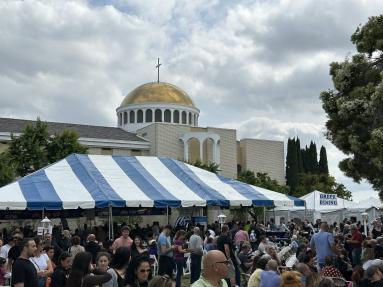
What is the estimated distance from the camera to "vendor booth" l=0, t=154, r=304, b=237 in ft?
54.3

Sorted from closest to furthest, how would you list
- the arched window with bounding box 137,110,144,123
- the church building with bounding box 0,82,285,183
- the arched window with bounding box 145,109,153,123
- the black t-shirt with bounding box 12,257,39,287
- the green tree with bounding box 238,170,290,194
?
the black t-shirt with bounding box 12,257,39,287, the green tree with bounding box 238,170,290,194, the church building with bounding box 0,82,285,183, the arched window with bounding box 145,109,153,123, the arched window with bounding box 137,110,144,123

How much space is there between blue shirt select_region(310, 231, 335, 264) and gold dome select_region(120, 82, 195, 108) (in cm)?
5674

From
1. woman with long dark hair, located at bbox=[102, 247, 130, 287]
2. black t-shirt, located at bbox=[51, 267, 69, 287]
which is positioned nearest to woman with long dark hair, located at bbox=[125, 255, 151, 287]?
woman with long dark hair, located at bbox=[102, 247, 130, 287]

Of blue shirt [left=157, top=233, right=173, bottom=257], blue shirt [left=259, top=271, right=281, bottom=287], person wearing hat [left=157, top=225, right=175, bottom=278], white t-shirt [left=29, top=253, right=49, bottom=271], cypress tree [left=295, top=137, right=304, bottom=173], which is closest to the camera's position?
blue shirt [left=259, top=271, right=281, bottom=287]

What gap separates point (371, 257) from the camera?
9469 millimetres

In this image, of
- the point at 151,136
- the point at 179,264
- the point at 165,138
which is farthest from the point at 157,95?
the point at 179,264

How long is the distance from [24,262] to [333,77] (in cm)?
773

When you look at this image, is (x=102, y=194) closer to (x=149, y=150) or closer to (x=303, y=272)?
(x=303, y=272)

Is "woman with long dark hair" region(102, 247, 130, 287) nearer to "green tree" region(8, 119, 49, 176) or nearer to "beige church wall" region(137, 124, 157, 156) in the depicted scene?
"green tree" region(8, 119, 49, 176)

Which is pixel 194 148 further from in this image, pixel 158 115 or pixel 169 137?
pixel 158 115

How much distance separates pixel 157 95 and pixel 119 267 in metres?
62.7

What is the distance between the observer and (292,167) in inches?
2653

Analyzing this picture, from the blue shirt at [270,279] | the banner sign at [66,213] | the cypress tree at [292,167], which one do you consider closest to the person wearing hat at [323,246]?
the blue shirt at [270,279]

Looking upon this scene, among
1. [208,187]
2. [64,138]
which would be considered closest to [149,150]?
[64,138]
